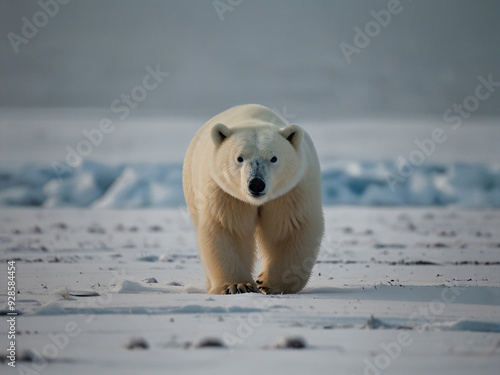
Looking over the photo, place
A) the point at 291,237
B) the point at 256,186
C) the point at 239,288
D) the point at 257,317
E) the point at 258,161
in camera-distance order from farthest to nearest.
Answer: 1. the point at 291,237
2. the point at 239,288
3. the point at 258,161
4. the point at 256,186
5. the point at 257,317

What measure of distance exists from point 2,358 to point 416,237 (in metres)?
10.3

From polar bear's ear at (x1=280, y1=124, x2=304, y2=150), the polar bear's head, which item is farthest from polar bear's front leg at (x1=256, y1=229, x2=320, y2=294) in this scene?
polar bear's ear at (x1=280, y1=124, x2=304, y2=150)

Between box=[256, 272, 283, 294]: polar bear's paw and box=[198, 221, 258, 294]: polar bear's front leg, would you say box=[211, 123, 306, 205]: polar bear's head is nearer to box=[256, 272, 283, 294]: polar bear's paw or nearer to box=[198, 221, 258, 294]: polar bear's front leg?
box=[198, 221, 258, 294]: polar bear's front leg

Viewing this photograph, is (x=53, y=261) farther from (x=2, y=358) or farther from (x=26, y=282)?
(x=2, y=358)

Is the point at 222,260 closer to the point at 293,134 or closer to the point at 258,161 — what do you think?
the point at 258,161

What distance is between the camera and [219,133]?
6164 mm

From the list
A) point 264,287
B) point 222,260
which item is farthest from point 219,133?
point 264,287

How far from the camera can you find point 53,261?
8.48 m

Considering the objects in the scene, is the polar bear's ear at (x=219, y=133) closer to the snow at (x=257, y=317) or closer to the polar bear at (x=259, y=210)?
the polar bear at (x=259, y=210)

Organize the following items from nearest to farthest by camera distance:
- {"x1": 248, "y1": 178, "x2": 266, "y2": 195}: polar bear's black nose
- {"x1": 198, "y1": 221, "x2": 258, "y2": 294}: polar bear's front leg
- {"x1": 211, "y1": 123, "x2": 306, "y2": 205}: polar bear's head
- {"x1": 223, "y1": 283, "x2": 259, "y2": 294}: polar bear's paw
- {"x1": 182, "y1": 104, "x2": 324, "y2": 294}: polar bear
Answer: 1. {"x1": 248, "y1": 178, "x2": 266, "y2": 195}: polar bear's black nose
2. {"x1": 211, "y1": 123, "x2": 306, "y2": 205}: polar bear's head
3. {"x1": 182, "y1": 104, "x2": 324, "y2": 294}: polar bear
4. {"x1": 223, "y1": 283, "x2": 259, "y2": 294}: polar bear's paw
5. {"x1": 198, "y1": 221, "x2": 258, "y2": 294}: polar bear's front leg

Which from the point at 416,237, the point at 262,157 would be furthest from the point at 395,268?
the point at 416,237

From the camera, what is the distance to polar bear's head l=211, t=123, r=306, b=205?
18.7 ft

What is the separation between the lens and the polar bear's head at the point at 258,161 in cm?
570

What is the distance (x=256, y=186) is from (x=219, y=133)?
807 millimetres
